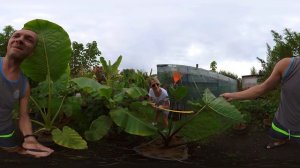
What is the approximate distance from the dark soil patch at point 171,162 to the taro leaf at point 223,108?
1.71ft

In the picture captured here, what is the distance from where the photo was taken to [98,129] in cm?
376

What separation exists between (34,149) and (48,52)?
68.3 inches

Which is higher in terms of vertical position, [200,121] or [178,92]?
[178,92]

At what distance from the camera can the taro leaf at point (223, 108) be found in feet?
10.7

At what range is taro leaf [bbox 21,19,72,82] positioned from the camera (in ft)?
10.2

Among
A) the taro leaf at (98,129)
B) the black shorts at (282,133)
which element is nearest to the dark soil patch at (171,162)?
the taro leaf at (98,129)

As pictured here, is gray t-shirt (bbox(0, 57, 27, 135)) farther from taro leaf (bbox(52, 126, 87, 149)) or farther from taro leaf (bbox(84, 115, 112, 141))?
taro leaf (bbox(84, 115, 112, 141))

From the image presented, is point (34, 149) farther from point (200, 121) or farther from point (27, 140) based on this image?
point (200, 121)

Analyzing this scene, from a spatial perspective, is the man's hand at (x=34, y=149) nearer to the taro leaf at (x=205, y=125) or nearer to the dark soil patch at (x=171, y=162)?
the dark soil patch at (x=171, y=162)

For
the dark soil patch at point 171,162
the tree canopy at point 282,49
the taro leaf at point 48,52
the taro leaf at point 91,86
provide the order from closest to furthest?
the taro leaf at point 48,52 < the dark soil patch at point 171,162 < the taro leaf at point 91,86 < the tree canopy at point 282,49

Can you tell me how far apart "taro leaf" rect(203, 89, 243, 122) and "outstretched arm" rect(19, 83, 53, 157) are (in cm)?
176

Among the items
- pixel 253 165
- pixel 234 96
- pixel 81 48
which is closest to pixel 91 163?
pixel 253 165

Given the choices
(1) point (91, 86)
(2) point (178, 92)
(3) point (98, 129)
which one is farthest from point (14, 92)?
(2) point (178, 92)

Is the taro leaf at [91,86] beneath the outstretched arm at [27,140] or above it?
above
